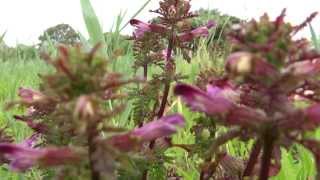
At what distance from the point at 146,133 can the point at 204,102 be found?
0.36 ft

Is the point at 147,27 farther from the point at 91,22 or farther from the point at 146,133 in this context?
the point at 146,133

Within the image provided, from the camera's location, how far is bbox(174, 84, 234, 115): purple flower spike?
1.06 m

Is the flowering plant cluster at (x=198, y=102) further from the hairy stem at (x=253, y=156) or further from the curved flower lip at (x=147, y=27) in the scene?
the curved flower lip at (x=147, y=27)

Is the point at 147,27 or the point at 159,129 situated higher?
the point at 147,27

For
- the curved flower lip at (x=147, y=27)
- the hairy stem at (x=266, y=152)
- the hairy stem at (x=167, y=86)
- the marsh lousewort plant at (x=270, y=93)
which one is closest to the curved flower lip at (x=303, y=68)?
the marsh lousewort plant at (x=270, y=93)

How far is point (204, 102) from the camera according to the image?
1.07 metres

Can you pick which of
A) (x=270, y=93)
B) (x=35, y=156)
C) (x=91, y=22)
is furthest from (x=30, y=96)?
(x=91, y=22)

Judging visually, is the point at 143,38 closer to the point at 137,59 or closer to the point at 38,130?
the point at 137,59

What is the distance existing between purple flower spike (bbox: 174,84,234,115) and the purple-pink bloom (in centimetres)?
3

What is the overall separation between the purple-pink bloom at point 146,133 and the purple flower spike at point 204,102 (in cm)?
3

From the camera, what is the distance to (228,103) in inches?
42.8

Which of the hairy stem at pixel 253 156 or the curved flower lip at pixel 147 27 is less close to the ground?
the curved flower lip at pixel 147 27

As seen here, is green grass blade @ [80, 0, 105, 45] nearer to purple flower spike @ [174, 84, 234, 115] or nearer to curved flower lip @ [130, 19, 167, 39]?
curved flower lip @ [130, 19, 167, 39]

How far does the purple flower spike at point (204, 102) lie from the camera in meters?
1.06
